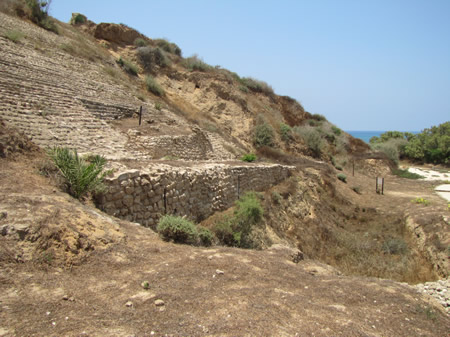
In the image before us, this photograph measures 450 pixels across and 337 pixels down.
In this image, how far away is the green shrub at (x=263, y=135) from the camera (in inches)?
942

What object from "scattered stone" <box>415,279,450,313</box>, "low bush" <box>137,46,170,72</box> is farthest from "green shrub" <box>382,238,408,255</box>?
"low bush" <box>137,46,170,72</box>

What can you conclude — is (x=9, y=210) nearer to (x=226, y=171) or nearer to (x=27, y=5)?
(x=226, y=171)

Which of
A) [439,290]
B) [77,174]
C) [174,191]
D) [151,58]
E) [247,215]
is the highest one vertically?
[151,58]

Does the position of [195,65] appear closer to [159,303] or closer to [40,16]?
[40,16]

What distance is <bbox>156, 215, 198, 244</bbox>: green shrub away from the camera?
551 cm

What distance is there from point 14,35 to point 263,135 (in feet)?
53.7

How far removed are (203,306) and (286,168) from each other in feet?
41.4

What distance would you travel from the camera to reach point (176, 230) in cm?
555

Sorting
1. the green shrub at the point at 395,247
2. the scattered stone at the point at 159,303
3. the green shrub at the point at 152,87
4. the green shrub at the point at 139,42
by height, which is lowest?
the green shrub at the point at 395,247

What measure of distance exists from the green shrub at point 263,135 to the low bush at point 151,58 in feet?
31.5

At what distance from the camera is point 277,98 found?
32.9m

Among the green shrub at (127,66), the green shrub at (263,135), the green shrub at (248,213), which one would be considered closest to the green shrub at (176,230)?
the green shrub at (248,213)

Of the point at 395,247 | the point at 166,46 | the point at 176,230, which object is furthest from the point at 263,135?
the point at 176,230

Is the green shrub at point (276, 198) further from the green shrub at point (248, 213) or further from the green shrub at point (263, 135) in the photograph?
the green shrub at point (263, 135)
